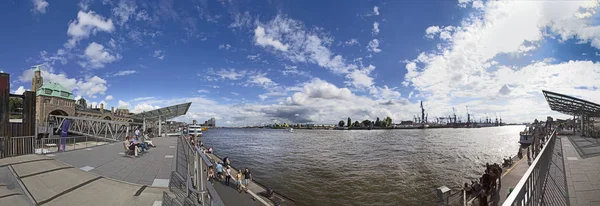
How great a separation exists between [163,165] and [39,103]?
174 feet

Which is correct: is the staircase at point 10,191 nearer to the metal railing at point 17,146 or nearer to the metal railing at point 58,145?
the metal railing at point 17,146

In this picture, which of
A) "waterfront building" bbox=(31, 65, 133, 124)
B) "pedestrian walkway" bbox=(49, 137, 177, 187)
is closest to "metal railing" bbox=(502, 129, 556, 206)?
"pedestrian walkway" bbox=(49, 137, 177, 187)

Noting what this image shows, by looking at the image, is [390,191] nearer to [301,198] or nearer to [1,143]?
[301,198]

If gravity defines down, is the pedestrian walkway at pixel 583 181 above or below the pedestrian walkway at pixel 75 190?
above

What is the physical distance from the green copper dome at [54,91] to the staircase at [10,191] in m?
52.4

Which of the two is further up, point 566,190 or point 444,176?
point 566,190

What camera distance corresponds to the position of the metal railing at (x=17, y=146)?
1552 centimetres

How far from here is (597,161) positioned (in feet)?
40.2

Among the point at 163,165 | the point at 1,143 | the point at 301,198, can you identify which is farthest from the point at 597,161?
the point at 1,143

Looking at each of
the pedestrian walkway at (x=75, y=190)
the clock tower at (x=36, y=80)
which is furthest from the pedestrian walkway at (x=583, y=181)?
the clock tower at (x=36, y=80)

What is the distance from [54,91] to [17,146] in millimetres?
47169

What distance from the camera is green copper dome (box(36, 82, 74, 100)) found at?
49.0m

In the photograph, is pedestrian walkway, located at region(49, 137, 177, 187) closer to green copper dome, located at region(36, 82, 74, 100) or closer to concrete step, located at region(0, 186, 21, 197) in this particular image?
concrete step, located at region(0, 186, 21, 197)

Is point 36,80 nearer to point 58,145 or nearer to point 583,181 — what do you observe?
point 58,145
